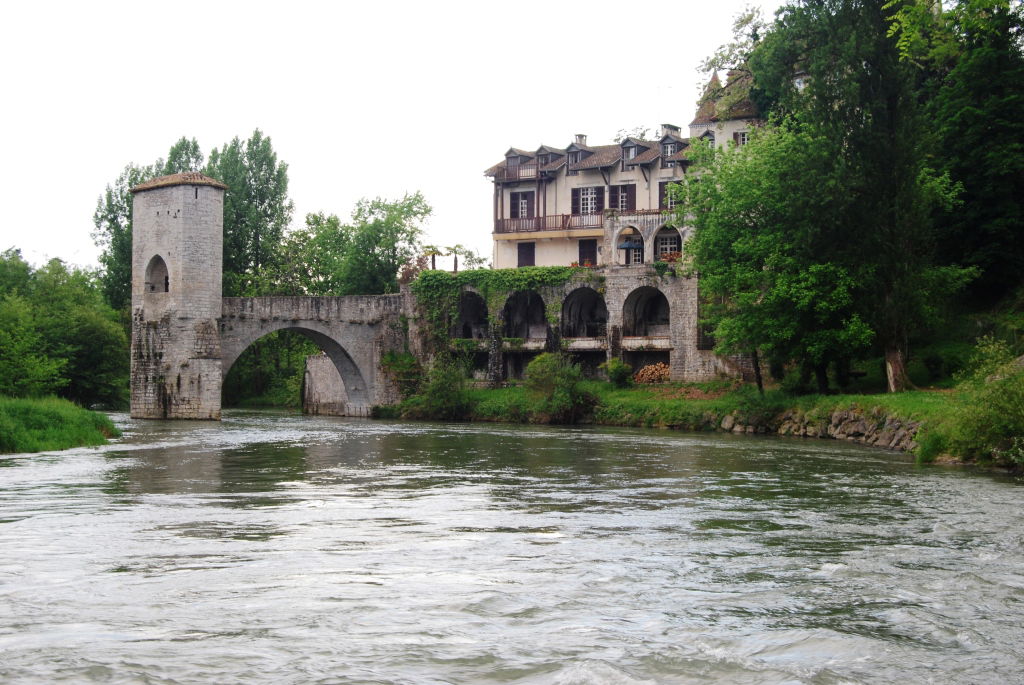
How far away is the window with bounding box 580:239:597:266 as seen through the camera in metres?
59.3

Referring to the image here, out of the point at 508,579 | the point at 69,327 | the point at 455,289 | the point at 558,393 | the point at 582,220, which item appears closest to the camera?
the point at 508,579

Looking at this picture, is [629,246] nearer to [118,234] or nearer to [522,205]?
[522,205]

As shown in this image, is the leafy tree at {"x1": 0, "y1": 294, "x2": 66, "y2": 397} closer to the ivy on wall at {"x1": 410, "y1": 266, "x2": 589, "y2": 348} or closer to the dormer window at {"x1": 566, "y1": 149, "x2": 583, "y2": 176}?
the ivy on wall at {"x1": 410, "y1": 266, "x2": 589, "y2": 348}

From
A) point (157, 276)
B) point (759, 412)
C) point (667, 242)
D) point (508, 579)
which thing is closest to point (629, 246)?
point (667, 242)

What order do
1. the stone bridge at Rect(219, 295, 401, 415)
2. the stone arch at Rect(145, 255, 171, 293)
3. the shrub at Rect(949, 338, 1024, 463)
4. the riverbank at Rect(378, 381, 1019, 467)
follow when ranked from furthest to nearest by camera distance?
the stone bridge at Rect(219, 295, 401, 415)
the stone arch at Rect(145, 255, 171, 293)
the riverbank at Rect(378, 381, 1019, 467)
the shrub at Rect(949, 338, 1024, 463)

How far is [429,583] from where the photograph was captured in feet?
32.1

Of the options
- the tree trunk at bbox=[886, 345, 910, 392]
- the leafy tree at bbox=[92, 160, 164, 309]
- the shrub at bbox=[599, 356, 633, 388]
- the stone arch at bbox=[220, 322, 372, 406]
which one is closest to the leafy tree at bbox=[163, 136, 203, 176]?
the leafy tree at bbox=[92, 160, 164, 309]

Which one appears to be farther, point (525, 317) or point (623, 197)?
point (623, 197)

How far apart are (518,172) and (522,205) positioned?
1.75 m

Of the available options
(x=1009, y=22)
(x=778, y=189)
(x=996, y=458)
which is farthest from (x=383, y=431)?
(x=1009, y=22)

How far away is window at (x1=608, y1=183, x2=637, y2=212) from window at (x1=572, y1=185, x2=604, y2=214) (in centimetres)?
54

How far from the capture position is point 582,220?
58.9 metres

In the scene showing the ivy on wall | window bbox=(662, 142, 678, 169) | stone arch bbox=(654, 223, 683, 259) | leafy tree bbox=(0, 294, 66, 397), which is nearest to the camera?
leafy tree bbox=(0, 294, 66, 397)

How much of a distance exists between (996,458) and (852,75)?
15475 millimetres
